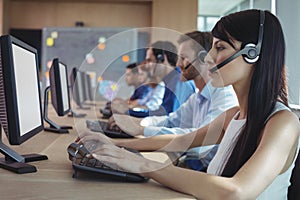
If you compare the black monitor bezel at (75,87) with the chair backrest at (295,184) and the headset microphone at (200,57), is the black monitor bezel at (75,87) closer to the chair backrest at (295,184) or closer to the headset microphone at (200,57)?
the headset microphone at (200,57)

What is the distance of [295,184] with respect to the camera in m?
1.10

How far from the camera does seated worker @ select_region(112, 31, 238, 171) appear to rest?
1771 mm

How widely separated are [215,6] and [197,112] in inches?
223

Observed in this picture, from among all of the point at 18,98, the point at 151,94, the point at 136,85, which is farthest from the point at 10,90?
the point at 136,85

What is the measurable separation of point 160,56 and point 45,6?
3937 millimetres

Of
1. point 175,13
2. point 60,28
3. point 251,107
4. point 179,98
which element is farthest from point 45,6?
point 251,107

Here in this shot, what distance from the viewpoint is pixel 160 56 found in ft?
11.0

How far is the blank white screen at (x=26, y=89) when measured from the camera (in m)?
1.05

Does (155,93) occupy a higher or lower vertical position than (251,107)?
lower

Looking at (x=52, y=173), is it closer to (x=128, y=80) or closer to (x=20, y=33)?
(x=128, y=80)

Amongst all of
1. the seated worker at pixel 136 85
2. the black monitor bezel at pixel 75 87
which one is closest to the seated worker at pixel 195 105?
the black monitor bezel at pixel 75 87

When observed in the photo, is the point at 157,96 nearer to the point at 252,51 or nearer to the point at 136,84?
the point at 136,84

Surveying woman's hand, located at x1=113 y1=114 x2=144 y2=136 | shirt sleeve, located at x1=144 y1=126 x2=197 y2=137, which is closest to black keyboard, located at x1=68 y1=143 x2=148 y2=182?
shirt sleeve, located at x1=144 y1=126 x2=197 y2=137

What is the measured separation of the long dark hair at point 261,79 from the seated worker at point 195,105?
0.57m
